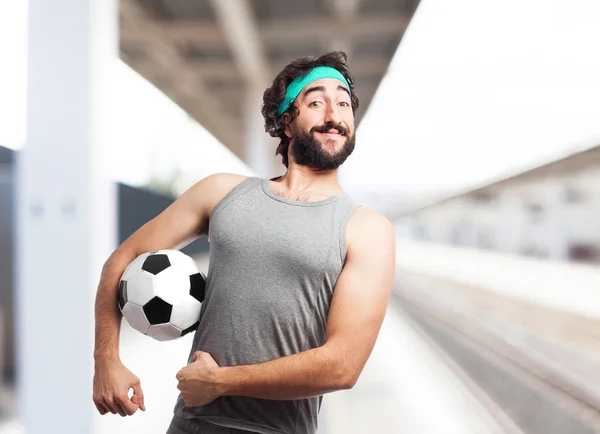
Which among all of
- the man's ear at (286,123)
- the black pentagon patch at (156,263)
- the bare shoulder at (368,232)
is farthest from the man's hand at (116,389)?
the man's ear at (286,123)

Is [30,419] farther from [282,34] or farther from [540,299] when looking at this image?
[282,34]

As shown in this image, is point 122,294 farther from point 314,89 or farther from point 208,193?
point 314,89

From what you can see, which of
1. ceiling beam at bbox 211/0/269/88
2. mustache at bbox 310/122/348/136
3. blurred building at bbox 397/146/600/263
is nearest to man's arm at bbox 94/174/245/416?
mustache at bbox 310/122/348/136

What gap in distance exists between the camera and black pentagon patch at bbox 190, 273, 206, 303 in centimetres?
151

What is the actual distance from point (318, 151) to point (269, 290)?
1.15 ft

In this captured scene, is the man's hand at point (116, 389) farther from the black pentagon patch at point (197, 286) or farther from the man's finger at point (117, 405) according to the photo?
the black pentagon patch at point (197, 286)

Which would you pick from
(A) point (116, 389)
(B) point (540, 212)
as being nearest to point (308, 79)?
(A) point (116, 389)

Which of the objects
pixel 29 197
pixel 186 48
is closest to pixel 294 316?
pixel 29 197

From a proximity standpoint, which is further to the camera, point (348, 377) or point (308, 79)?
point (308, 79)

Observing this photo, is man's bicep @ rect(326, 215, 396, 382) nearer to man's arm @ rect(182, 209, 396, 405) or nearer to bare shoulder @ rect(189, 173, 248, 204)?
man's arm @ rect(182, 209, 396, 405)

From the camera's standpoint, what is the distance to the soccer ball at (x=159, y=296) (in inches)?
57.3

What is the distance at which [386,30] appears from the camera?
9383 millimetres

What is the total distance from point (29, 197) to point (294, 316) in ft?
7.18

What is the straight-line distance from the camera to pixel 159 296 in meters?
1.47
